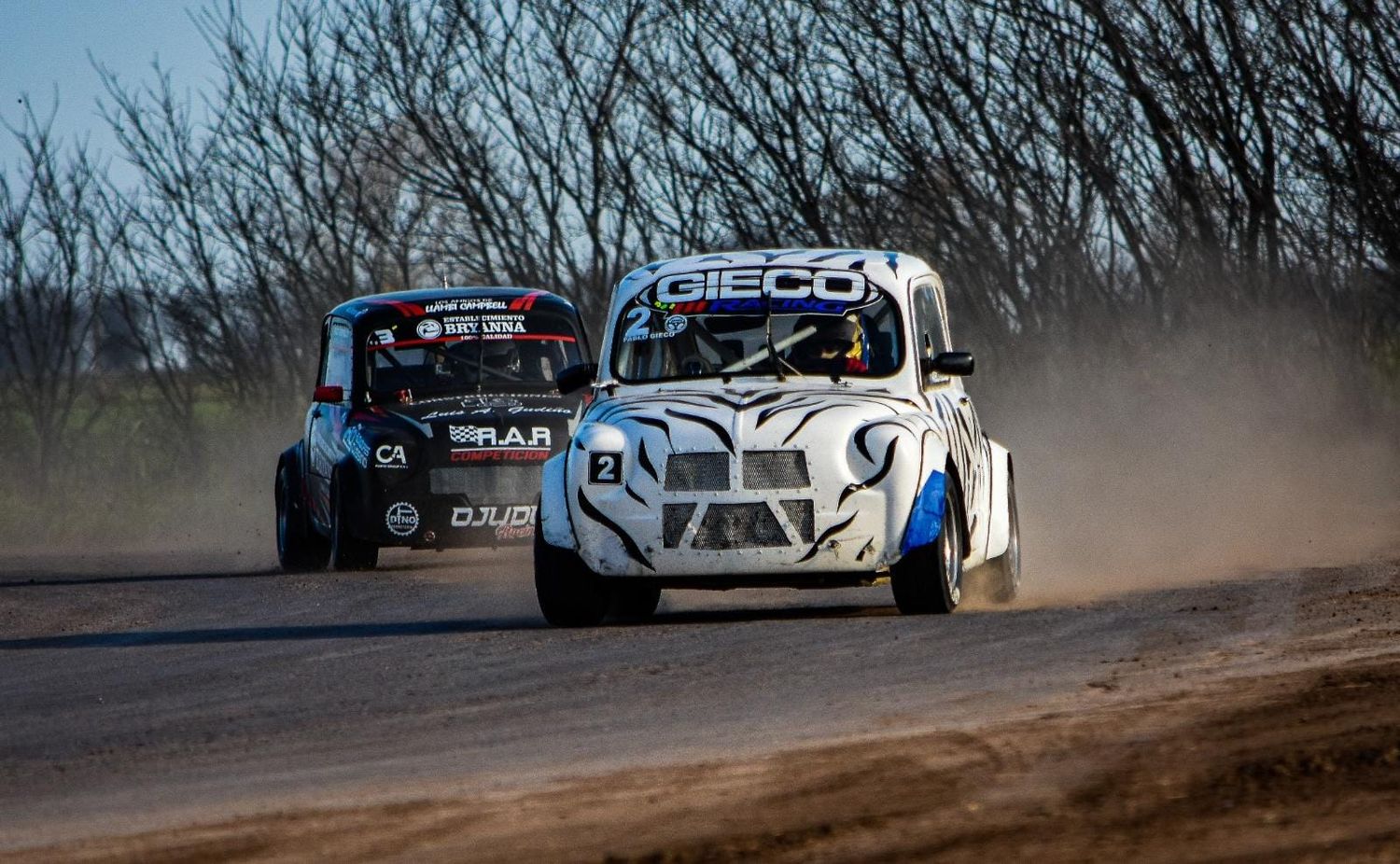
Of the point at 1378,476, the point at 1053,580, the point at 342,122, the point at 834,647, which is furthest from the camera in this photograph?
the point at 342,122

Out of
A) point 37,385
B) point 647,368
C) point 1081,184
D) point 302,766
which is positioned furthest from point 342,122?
point 302,766

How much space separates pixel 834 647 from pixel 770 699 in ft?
5.05

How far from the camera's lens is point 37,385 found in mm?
35031

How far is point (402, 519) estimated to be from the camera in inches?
643

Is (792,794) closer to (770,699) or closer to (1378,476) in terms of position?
(770,699)

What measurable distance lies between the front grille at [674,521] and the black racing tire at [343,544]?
6437 mm

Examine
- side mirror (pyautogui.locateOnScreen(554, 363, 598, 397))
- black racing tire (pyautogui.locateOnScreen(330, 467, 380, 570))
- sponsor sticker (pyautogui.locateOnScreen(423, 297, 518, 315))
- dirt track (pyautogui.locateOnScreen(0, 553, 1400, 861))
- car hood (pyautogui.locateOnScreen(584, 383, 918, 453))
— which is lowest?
dirt track (pyautogui.locateOnScreen(0, 553, 1400, 861))

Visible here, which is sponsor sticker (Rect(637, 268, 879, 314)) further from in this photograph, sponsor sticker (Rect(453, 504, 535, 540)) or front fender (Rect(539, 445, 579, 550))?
sponsor sticker (Rect(453, 504, 535, 540))

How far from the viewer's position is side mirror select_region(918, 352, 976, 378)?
11359 millimetres

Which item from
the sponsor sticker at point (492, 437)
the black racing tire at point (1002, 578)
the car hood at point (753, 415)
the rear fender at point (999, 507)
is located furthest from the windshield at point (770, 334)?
the sponsor sticker at point (492, 437)

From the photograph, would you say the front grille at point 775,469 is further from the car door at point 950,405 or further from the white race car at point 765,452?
the car door at point 950,405

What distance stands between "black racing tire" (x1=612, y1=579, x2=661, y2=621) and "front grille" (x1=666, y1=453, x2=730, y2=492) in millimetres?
1050

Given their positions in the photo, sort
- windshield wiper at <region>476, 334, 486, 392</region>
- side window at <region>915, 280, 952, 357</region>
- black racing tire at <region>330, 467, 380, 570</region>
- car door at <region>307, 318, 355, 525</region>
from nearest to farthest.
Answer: side window at <region>915, 280, 952, 357</region> → black racing tire at <region>330, 467, 380, 570</region> → car door at <region>307, 318, 355, 525</region> → windshield wiper at <region>476, 334, 486, 392</region>

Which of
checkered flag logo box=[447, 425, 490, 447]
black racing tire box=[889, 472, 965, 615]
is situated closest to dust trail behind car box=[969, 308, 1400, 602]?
checkered flag logo box=[447, 425, 490, 447]
